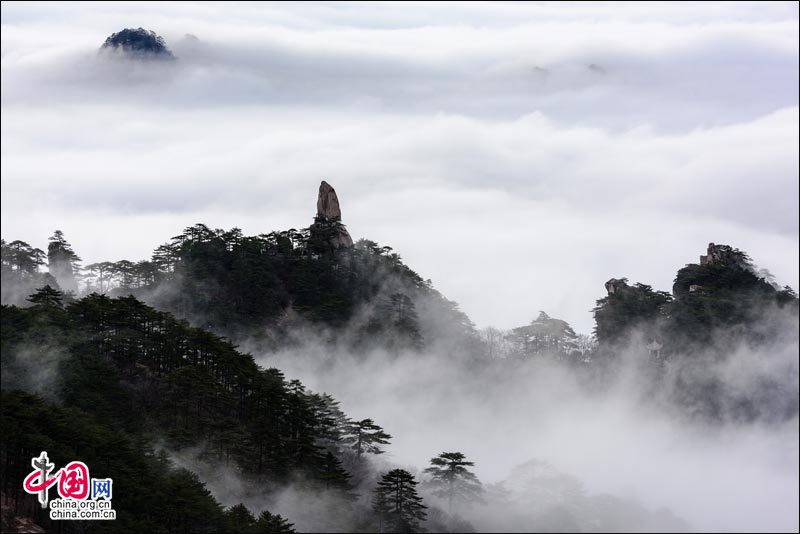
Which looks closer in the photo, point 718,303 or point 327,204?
point 718,303

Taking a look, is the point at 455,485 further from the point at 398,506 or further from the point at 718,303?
the point at 718,303

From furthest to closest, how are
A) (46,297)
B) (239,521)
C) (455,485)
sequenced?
1. (455,485)
2. (46,297)
3. (239,521)

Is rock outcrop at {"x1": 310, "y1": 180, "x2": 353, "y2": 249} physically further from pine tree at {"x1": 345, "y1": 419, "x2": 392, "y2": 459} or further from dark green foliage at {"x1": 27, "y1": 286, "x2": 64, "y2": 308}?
dark green foliage at {"x1": 27, "y1": 286, "x2": 64, "y2": 308}

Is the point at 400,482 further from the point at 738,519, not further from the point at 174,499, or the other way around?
the point at 738,519

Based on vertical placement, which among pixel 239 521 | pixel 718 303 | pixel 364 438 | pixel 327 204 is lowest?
pixel 239 521

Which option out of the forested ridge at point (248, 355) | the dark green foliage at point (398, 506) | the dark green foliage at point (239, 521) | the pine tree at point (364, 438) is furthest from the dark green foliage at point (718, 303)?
the dark green foliage at point (239, 521)

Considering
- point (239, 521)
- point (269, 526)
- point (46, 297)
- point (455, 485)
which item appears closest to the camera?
point (239, 521)

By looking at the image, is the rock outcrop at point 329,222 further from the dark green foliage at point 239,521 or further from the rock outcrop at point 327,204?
the dark green foliage at point 239,521

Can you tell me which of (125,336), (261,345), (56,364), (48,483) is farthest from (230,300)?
(48,483)

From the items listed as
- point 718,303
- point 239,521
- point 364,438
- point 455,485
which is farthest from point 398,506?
point 718,303
